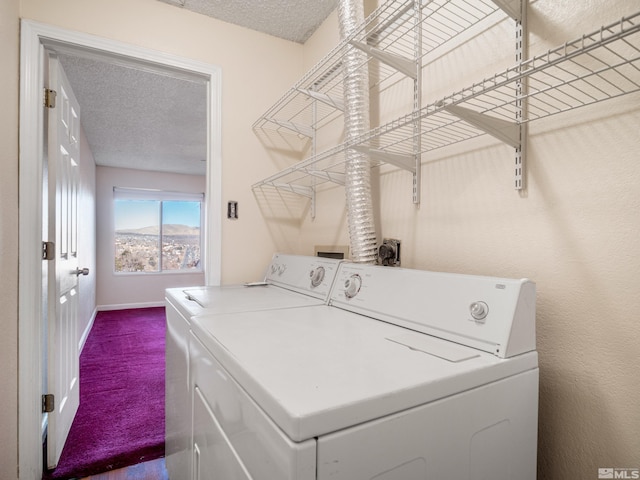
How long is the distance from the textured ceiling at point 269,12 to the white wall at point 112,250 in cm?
440

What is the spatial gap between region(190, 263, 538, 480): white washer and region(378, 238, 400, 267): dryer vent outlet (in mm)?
279

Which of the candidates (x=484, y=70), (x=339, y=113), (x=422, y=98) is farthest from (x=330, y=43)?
(x=484, y=70)

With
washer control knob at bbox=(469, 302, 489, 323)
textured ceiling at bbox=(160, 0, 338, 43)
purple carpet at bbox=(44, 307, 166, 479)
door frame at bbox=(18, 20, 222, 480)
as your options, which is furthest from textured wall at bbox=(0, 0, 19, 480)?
washer control knob at bbox=(469, 302, 489, 323)

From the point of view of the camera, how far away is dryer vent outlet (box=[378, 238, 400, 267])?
1.33m

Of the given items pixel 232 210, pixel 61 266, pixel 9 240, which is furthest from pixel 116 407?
pixel 232 210

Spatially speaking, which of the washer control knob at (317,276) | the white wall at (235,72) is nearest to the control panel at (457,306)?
the washer control knob at (317,276)

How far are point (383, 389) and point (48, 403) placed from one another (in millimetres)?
1932

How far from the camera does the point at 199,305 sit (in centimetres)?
126

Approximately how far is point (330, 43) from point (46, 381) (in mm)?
2371

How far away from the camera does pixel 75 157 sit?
2.22 metres

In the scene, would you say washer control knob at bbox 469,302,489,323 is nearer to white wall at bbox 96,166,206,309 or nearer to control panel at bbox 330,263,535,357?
control panel at bbox 330,263,535,357

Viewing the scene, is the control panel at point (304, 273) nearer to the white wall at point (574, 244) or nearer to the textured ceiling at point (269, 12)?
the white wall at point (574, 244)

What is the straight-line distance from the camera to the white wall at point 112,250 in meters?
5.38

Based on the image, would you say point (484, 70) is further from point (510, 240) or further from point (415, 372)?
point (415, 372)
